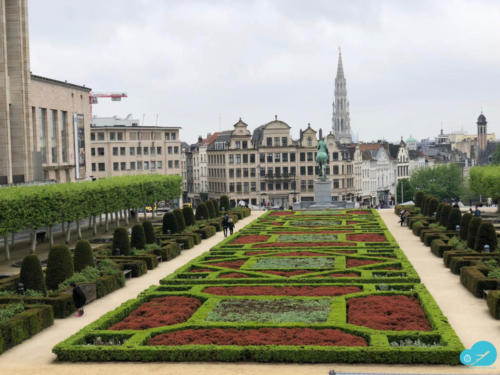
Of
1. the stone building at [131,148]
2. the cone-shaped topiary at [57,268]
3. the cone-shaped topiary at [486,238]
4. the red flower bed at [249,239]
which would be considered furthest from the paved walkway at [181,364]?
the stone building at [131,148]

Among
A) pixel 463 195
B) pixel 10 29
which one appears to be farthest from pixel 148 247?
pixel 463 195

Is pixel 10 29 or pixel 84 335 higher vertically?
pixel 10 29

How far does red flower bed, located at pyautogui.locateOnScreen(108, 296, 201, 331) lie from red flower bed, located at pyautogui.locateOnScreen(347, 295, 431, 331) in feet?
20.1

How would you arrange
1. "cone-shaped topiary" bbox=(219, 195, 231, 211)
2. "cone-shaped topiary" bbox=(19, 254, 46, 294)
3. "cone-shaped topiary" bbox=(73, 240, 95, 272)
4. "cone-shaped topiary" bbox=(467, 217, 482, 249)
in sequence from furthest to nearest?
"cone-shaped topiary" bbox=(219, 195, 231, 211) → "cone-shaped topiary" bbox=(467, 217, 482, 249) → "cone-shaped topiary" bbox=(73, 240, 95, 272) → "cone-shaped topiary" bbox=(19, 254, 46, 294)

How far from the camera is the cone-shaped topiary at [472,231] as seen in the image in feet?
136

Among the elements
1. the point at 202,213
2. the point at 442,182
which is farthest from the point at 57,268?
the point at 442,182

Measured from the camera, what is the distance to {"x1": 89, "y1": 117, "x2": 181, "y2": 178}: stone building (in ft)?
430

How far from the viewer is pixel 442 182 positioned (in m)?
141

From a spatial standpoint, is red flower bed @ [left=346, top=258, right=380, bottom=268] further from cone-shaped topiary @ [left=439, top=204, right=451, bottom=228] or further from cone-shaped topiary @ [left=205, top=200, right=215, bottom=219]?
cone-shaped topiary @ [left=205, top=200, right=215, bottom=219]

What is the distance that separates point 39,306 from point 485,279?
1810 centimetres

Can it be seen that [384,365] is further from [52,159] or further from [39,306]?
[52,159]

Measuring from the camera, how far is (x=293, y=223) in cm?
6462

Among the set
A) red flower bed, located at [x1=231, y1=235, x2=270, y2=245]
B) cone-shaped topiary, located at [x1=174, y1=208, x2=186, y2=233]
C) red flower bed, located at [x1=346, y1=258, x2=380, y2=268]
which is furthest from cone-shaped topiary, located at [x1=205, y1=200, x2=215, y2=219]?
red flower bed, located at [x1=346, y1=258, x2=380, y2=268]

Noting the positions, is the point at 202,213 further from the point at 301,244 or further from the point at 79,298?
the point at 79,298
